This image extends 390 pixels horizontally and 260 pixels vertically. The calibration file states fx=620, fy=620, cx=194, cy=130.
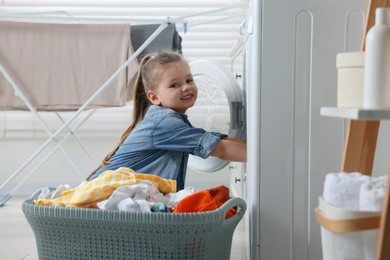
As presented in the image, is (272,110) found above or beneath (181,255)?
above

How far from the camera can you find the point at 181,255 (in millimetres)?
1498

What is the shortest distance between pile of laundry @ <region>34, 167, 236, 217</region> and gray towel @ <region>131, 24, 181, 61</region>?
1.01 metres

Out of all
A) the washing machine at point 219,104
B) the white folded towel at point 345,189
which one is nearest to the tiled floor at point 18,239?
the washing machine at point 219,104

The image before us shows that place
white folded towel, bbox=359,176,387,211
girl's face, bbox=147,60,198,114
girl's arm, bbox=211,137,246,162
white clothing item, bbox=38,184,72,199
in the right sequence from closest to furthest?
1. white folded towel, bbox=359,176,387,211
2. white clothing item, bbox=38,184,72,199
3. girl's arm, bbox=211,137,246,162
4. girl's face, bbox=147,60,198,114

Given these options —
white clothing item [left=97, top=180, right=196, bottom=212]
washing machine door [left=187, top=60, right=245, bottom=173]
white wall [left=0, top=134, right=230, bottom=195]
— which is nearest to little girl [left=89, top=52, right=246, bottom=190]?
washing machine door [left=187, top=60, right=245, bottom=173]

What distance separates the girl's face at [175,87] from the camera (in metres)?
2.05

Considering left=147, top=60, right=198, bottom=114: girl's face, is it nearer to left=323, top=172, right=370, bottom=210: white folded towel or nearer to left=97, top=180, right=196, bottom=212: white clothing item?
left=97, top=180, right=196, bottom=212: white clothing item

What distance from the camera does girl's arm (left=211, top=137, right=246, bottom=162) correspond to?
72.8 inches

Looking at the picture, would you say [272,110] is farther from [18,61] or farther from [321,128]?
[18,61]

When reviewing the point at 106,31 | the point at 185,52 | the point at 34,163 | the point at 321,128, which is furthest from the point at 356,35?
the point at 34,163

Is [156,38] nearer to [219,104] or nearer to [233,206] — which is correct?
[219,104]

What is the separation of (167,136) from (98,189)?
393mm

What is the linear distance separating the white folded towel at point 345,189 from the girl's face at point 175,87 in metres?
0.99

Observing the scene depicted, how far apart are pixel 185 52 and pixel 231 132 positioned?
142cm
